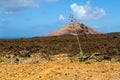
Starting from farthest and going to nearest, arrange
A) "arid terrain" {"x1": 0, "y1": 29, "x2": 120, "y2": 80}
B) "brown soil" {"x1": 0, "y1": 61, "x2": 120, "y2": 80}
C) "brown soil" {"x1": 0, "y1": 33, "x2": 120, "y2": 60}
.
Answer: "brown soil" {"x1": 0, "y1": 33, "x2": 120, "y2": 60} → "arid terrain" {"x1": 0, "y1": 29, "x2": 120, "y2": 80} → "brown soil" {"x1": 0, "y1": 61, "x2": 120, "y2": 80}

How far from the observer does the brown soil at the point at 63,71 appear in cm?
1195

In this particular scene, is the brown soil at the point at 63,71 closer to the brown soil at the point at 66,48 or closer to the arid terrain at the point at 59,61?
the arid terrain at the point at 59,61

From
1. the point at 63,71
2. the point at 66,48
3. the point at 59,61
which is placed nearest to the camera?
the point at 63,71

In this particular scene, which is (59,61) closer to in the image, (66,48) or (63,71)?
(63,71)

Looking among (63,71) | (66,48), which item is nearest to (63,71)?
(63,71)

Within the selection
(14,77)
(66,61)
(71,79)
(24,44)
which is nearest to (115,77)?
(71,79)

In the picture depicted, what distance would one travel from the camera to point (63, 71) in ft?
42.2

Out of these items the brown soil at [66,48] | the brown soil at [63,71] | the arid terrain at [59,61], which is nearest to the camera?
the brown soil at [63,71]

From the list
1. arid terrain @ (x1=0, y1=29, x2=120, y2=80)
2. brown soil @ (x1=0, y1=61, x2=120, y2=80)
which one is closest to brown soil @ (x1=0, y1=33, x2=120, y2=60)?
arid terrain @ (x1=0, y1=29, x2=120, y2=80)

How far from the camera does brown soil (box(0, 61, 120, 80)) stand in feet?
39.2

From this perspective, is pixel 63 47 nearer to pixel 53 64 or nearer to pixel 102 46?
pixel 102 46

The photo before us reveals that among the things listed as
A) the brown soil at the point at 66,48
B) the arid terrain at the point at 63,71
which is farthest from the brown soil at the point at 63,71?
the brown soil at the point at 66,48

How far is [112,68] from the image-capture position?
13281 millimetres

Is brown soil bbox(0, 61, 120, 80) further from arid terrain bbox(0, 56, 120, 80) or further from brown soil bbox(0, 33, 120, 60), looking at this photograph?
brown soil bbox(0, 33, 120, 60)
